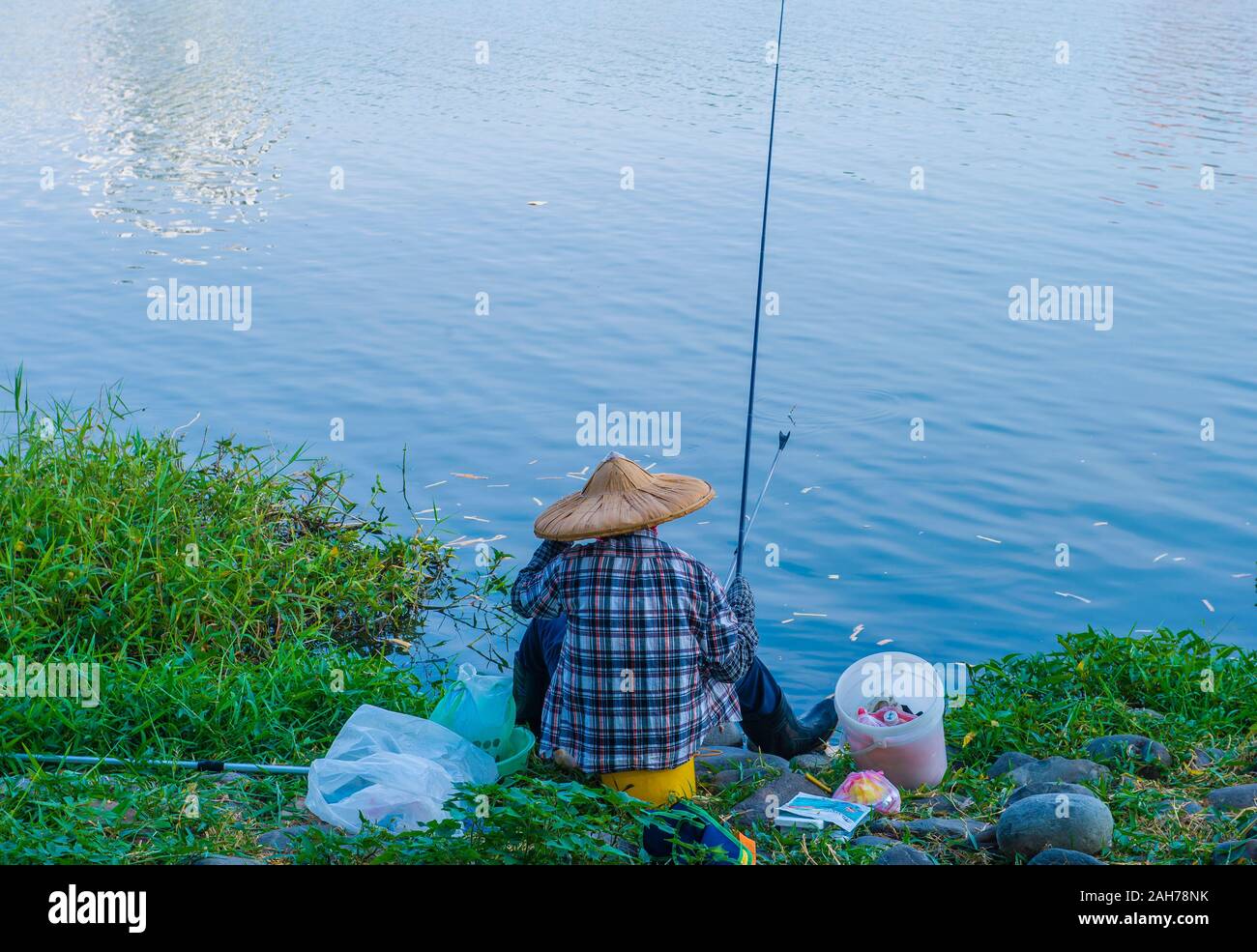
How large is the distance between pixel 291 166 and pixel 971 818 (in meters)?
11.2

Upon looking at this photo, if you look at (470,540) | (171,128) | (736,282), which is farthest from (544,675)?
(171,128)

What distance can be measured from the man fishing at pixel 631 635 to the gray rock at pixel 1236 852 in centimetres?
130

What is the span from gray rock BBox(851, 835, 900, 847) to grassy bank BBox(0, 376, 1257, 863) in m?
0.07

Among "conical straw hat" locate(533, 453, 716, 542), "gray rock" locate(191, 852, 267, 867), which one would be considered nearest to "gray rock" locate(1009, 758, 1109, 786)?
"conical straw hat" locate(533, 453, 716, 542)

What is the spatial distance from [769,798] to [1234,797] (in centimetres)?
125

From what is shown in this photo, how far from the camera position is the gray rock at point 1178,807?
3609mm

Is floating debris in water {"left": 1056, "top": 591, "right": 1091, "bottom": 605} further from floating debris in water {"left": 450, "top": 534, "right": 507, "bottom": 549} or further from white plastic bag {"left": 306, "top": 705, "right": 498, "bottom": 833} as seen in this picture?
white plastic bag {"left": 306, "top": 705, "right": 498, "bottom": 833}

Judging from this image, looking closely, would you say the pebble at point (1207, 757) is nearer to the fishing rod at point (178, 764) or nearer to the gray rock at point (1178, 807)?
the gray rock at point (1178, 807)

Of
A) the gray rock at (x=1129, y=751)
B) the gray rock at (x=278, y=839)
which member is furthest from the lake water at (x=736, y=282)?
the gray rock at (x=278, y=839)

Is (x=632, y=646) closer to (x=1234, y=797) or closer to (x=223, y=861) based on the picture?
(x=223, y=861)

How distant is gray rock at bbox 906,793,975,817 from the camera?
382 centimetres

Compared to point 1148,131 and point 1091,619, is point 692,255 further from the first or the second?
A: point 1148,131
